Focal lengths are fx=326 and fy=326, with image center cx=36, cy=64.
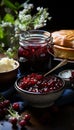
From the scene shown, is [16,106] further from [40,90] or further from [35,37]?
[35,37]

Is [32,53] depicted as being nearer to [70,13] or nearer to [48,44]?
[48,44]

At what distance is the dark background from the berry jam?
1328 mm

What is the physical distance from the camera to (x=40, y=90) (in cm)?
108

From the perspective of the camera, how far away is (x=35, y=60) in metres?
1.32

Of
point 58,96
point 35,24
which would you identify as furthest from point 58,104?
point 35,24

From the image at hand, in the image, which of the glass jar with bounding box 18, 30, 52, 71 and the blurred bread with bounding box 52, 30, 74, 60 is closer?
the glass jar with bounding box 18, 30, 52, 71

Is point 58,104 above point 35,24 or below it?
below

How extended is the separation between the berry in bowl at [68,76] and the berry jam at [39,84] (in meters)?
0.07

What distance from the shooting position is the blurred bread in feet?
4.74

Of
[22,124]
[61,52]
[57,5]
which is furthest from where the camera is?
[57,5]

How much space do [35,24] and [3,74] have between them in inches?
23.1

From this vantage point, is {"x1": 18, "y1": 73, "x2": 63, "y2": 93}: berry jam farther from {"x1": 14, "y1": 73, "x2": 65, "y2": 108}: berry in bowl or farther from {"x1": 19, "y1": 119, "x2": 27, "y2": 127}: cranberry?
{"x1": 19, "y1": 119, "x2": 27, "y2": 127}: cranberry

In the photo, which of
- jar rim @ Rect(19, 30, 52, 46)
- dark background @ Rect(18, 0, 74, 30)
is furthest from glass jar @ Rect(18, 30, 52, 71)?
dark background @ Rect(18, 0, 74, 30)

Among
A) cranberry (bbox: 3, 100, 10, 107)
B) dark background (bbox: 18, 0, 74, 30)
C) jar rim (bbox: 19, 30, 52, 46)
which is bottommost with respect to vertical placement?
dark background (bbox: 18, 0, 74, 30)
